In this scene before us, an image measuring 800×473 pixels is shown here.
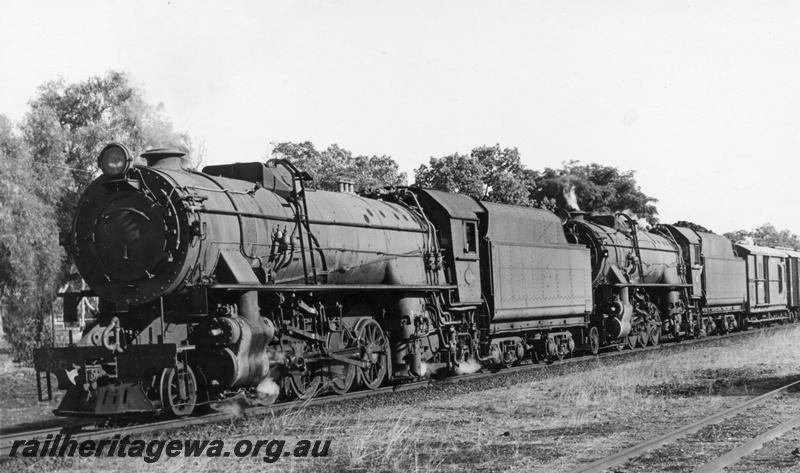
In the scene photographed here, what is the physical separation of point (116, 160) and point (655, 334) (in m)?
20.3

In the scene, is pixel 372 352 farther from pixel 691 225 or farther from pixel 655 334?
pixel 691 225

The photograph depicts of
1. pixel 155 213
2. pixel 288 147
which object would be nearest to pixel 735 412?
Answer: pixel 155 213

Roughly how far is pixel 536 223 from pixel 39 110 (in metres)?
22.9

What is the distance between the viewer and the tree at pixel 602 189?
219ft

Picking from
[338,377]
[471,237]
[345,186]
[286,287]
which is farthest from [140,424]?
[471,237]

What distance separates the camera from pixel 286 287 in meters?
12.6

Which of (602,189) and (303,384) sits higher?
(602,189)

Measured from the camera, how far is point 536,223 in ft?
A: 66.8

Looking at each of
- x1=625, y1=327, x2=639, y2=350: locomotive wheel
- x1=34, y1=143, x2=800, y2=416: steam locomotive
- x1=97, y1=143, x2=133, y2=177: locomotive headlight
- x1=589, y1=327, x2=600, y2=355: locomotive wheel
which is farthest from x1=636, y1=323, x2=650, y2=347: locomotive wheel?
x1=97, y1=143, x2=133, y2=177: locomotive headlight

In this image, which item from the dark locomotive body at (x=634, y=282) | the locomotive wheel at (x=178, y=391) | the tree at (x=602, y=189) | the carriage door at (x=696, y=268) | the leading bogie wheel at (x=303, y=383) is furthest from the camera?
the tree at (x=602, y=189)

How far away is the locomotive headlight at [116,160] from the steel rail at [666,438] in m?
7.58

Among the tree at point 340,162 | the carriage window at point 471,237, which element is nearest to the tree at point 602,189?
the tree at point 340,162

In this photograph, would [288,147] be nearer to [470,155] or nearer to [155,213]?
[470,155]

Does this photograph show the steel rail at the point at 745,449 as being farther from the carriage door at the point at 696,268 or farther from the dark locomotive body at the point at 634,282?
the carriage door at the point at 696,268
